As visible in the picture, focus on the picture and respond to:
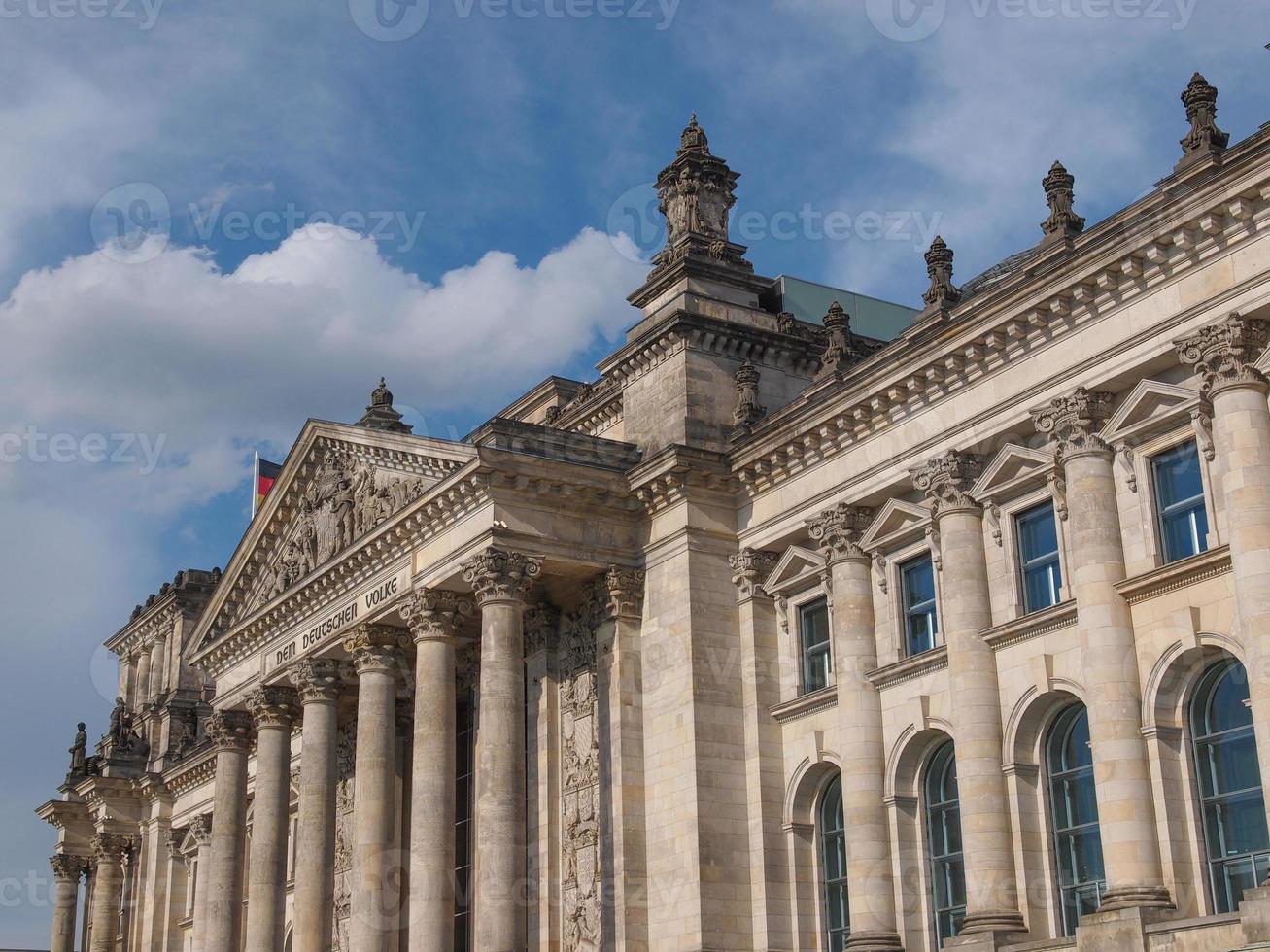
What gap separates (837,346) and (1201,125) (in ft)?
29.8

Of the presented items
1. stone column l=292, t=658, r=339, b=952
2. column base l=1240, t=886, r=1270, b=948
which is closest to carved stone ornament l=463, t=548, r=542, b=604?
stone column l=292, t=658, r=339, b=952

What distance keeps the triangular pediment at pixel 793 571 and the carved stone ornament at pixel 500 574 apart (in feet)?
14.7

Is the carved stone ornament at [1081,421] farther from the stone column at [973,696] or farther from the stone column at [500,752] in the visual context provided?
the stone column at [500,752]

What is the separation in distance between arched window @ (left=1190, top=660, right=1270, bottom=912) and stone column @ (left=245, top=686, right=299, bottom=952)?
75.8 feet

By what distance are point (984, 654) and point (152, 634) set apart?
149 ft

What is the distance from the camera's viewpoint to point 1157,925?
71.7ft

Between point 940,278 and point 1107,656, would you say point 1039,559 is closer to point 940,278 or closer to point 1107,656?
point 1107,656

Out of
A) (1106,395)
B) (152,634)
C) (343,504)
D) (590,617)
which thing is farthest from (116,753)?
(1106,395)

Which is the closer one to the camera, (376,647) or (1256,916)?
(1256,916)

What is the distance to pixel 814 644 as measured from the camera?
102 ft

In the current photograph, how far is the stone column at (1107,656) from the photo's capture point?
2286 centimetres

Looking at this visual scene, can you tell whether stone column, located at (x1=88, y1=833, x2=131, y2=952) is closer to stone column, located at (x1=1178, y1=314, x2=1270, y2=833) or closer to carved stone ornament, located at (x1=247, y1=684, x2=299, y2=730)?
carved stone ornament, located at (x1=247, y1=684, x2=299, y2=730)

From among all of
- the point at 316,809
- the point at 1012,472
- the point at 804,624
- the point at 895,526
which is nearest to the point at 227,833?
the point at 316,809

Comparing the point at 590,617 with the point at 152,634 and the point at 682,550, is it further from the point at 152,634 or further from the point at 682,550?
the point at 152,634
